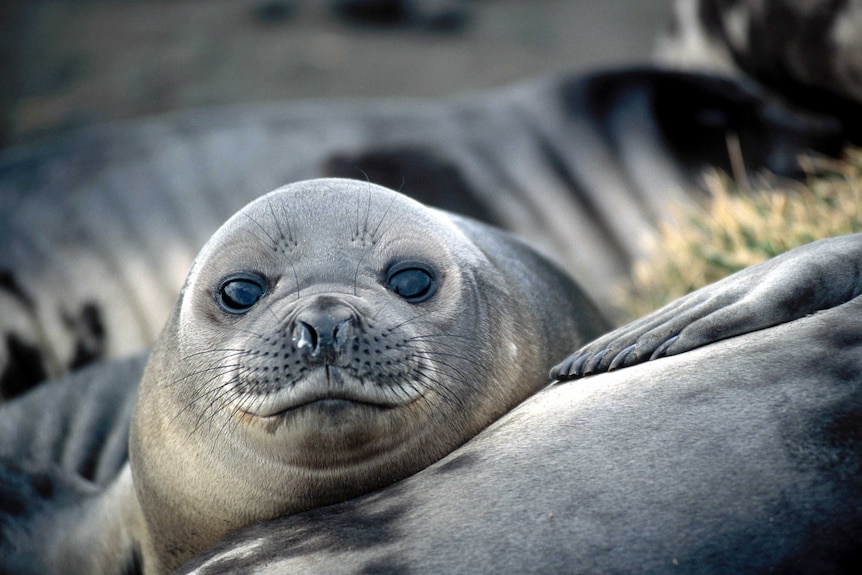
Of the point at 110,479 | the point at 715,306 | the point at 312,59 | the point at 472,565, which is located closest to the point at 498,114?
the point at 110,479

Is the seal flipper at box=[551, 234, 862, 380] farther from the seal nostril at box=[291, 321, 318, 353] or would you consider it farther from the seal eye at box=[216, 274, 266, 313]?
the seal eye at box=[216, 274, 266, 313]

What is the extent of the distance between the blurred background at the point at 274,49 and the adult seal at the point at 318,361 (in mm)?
6633

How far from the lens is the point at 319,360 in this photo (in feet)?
6.59

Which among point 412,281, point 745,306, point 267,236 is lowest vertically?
point 745,306

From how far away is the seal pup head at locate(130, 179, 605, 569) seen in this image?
6.72 ft

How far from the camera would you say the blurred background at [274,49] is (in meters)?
9.25

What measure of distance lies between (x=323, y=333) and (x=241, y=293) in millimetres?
395

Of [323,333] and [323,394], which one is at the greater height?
[323,333]

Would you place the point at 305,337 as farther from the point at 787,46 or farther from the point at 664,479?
the point at 787,46

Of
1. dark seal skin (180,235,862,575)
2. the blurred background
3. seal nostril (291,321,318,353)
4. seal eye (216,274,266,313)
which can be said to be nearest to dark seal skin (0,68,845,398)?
seal eye (216,274,266,313)

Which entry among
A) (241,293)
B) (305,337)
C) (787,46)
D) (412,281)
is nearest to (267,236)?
(241,293)

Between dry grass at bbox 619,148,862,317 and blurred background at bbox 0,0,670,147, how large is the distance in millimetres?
5096

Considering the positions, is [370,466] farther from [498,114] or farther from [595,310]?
[498,114]

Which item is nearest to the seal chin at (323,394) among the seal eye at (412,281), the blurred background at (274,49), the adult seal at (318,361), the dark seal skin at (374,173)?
the adult seal at (318,361)
